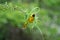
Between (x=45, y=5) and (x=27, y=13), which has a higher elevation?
(x=27, y=13)

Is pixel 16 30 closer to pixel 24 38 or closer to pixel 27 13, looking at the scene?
pixel 24 38

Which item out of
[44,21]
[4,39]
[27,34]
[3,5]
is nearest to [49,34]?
[44,21]

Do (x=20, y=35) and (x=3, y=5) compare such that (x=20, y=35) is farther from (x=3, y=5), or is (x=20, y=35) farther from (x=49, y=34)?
(x=3, y=5)

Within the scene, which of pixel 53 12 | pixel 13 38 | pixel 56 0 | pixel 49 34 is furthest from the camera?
pixel 53 12

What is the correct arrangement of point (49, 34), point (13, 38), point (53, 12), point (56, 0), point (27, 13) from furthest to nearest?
point (53, 12) < point (56, 0) < point (13, 38) < point (49, 34) < point (27, 13)

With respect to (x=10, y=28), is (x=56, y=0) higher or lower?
higher

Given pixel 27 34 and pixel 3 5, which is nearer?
pixel 3 5

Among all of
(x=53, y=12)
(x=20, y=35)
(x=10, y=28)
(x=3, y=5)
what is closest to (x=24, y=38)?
(x=20, y=35)

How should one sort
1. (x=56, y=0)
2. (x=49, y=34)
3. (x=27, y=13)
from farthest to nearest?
1. (x=56, y=0)
2. (x=49, y=34)
3. (x=27, y=13)

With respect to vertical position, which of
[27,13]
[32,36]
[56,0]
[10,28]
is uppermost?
[27,13]

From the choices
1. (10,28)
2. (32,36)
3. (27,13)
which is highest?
(27,13)
